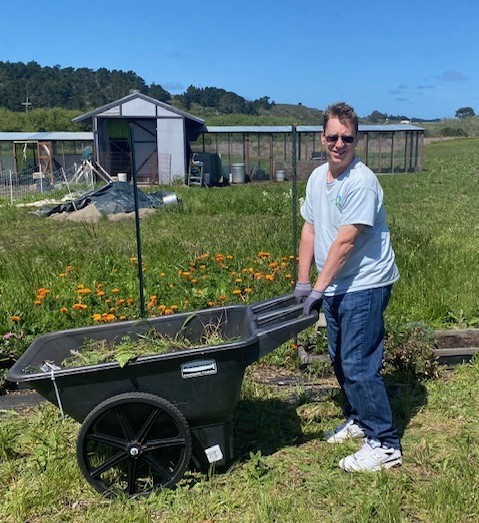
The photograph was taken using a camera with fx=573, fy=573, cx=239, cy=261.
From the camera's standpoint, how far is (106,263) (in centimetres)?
632

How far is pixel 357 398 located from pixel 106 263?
3.95 meters

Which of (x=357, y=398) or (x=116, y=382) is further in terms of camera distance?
(x=357, y=398)

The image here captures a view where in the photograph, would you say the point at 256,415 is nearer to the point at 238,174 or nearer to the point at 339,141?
the point at 339,141

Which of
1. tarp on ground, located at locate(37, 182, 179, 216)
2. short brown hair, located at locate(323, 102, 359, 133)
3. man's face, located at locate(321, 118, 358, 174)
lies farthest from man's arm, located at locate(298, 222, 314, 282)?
tarp on ground, located at locate(37, 182, 179, 216)

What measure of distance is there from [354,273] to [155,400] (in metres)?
1.16

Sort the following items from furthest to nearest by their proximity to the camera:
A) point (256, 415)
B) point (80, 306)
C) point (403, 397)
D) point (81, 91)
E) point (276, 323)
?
1. point (81, 91)
2. point (80, 306)
3. point (403, 397)
4. point (256, 415)
5. point (276, 323)

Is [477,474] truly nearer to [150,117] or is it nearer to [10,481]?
[10,481]

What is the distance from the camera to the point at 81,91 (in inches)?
4678

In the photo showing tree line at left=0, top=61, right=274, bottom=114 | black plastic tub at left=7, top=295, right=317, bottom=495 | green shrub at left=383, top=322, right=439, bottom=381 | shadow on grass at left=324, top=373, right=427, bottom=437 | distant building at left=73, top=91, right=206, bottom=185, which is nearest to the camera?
black plastic tub at left=7, top=295, right=317, bottom=495

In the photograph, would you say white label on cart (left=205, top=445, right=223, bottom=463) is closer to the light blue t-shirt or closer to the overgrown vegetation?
the overgrown vegetation

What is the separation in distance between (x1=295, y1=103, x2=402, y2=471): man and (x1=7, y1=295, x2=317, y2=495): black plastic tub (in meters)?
0.22

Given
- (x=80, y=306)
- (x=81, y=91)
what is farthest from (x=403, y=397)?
(x=81, y=91)

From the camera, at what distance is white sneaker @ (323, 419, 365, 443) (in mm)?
3303

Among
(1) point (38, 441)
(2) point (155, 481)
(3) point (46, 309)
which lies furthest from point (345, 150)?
(3) point (46, 309)
